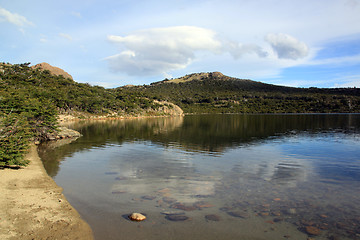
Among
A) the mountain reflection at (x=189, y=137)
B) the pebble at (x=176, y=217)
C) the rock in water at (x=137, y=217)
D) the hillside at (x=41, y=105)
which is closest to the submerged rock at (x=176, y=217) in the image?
the pebble at (x=176, y=217)

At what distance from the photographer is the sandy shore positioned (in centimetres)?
869

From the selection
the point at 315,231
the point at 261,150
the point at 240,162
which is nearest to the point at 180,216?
the point at 315,231

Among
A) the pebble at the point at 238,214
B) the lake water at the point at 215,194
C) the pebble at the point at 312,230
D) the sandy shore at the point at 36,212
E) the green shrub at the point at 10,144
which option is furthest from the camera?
the green shrub at the point at 10,144

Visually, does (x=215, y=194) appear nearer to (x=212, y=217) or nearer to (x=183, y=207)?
(x=183, y=207)

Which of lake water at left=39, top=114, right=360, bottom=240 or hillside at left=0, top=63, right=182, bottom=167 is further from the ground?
hillside at left=0, top=63, right=182, bottom=167

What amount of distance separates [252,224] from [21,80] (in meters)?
116

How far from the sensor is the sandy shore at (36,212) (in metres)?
8.69

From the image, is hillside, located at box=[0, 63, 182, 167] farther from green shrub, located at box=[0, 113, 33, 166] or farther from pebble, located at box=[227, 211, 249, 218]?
pebble, located at box=[227, 211, 249, 218]

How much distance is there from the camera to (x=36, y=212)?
33.6ft

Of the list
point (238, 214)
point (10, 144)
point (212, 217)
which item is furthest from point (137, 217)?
point (10, 144)

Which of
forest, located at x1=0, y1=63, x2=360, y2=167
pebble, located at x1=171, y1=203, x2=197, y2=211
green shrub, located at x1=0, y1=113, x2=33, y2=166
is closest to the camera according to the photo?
pebble, located at x1=171, y1=203, x2=197, y2=211

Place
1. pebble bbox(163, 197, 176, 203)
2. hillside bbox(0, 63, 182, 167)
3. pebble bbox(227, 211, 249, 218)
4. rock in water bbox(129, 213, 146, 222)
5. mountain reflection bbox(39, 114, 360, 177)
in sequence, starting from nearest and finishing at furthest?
1. rock in water bbox(129, 213, 146, 222)
2. pebble bbox(227, 211, 249, 218)
3. pebble bbox(163, 197, 176, 203)
4. hillside bbox(0, 63, 182, 167)
5. mountain reflection bbox(39, 114, 360, 177)

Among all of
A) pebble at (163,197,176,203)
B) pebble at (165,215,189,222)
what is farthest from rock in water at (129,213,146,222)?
pebble at (163,197,176,203)

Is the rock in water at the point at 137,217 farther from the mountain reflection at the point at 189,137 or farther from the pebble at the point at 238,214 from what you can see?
the mountain reflection at the point at 189,137
